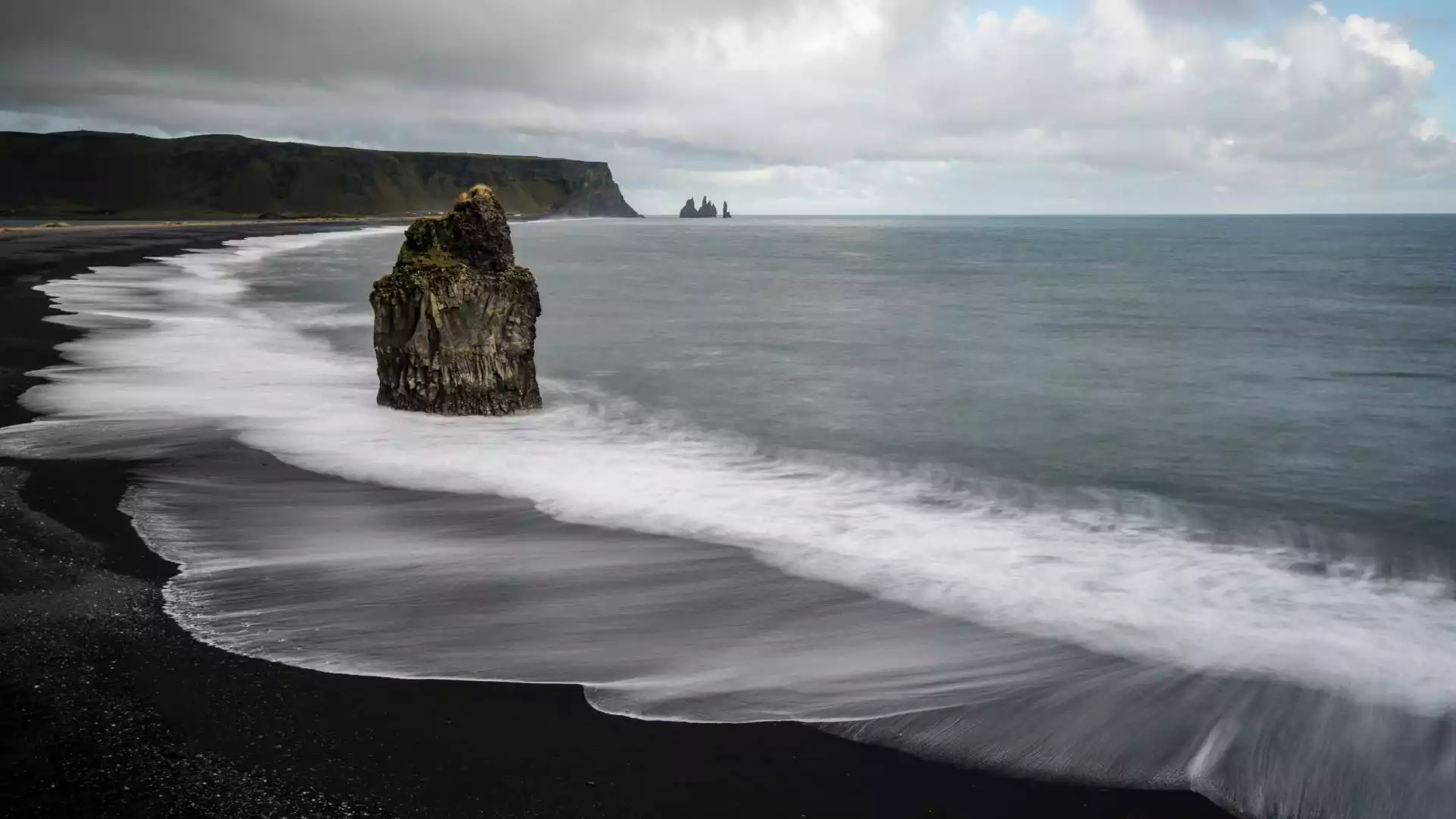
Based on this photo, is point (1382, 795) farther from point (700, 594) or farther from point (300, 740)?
point (300, 740)

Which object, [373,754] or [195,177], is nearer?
[373,754]

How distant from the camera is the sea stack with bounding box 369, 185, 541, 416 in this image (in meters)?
10.8

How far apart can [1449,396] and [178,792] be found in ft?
63.8

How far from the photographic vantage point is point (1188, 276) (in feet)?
163

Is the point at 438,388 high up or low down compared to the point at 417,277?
down

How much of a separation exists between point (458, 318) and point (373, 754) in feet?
24.1

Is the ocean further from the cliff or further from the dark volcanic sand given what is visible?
the cliff

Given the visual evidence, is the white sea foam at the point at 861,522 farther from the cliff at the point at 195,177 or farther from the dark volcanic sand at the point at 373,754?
the cliff at the point at 195,177

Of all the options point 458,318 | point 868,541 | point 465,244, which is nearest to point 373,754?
point 868,541

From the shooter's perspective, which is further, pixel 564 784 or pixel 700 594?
pixel 700 594

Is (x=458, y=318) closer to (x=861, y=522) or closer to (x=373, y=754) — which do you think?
(x=861, y=522)

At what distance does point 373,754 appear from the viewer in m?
4.04

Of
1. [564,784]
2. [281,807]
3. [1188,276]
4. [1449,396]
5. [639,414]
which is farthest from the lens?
[1188,276]

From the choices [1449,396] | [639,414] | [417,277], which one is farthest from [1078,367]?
[417,277]
